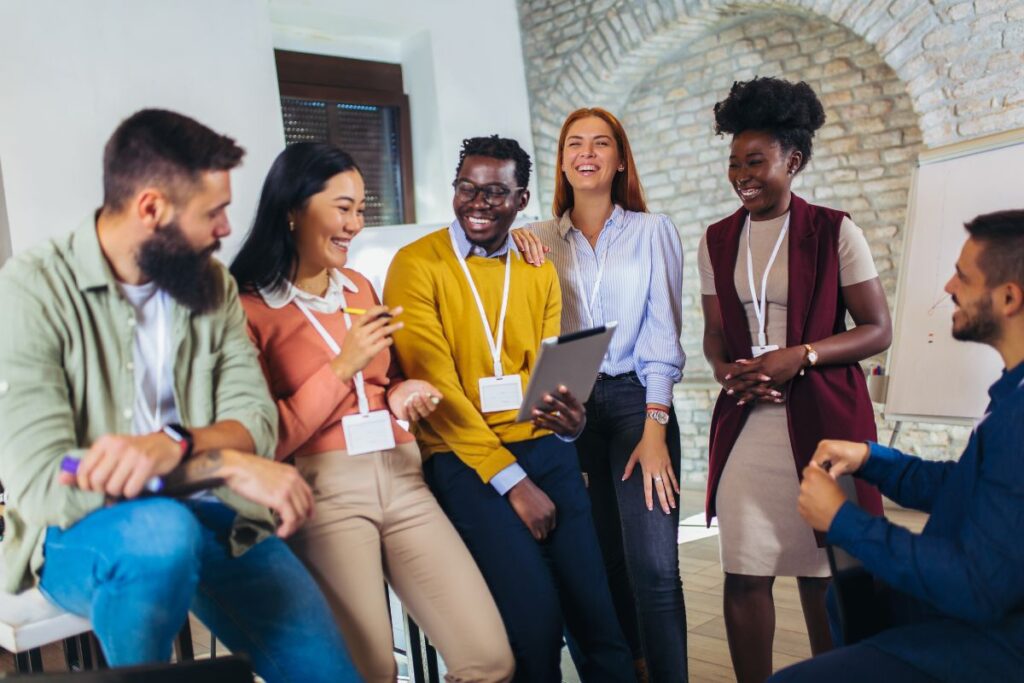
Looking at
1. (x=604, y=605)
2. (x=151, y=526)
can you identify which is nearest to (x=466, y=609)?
(x=604, y=605)

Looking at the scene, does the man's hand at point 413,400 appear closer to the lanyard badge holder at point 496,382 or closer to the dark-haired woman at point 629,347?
the lanyard badge holder at point 496,382

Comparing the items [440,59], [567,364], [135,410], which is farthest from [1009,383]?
[440,59]

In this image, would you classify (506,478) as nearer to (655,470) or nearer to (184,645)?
(655,470)

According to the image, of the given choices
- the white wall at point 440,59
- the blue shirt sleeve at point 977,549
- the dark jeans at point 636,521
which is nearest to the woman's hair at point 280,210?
the dark jeans at point 636,521

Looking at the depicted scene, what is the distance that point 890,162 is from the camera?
5500 mm

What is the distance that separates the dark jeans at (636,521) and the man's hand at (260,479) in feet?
3.76

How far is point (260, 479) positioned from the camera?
54.9 inches

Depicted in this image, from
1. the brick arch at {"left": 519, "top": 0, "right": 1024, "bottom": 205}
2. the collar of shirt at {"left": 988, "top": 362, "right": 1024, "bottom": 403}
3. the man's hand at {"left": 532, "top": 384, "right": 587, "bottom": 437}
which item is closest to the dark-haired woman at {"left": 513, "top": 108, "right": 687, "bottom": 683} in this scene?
the man's hand at {"left": 532, "top": 384, "right": 587, "bottom": 437}

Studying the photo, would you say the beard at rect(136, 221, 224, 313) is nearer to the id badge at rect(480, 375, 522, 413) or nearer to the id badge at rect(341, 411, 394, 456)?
the id badge at rect(341, 411, 394, 456)

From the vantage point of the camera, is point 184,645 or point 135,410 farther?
point 184,645

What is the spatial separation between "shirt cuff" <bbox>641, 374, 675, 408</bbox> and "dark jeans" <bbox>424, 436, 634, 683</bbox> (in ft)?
1.05

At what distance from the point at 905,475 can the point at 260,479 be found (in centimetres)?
→ 130

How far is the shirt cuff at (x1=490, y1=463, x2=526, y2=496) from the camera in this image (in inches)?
81.4

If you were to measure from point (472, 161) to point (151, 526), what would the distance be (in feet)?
3.80
